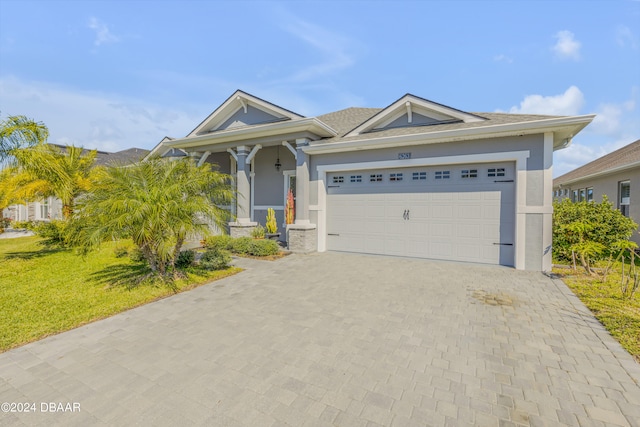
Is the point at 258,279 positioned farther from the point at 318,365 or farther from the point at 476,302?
the point at 476,302

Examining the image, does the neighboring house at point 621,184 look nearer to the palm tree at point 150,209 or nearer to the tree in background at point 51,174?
the palm tree at point 150,209

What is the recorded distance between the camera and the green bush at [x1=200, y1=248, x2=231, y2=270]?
7551 millimetres

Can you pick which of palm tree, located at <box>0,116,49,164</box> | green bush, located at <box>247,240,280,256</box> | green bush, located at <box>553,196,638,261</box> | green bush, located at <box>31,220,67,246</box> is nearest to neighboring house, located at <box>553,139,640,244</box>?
green bush, located at <box>553,196,638,261</box>

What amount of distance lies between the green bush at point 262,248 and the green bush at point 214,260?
5.35 ft

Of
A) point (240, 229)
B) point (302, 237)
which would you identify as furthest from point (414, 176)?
point (240, 229)

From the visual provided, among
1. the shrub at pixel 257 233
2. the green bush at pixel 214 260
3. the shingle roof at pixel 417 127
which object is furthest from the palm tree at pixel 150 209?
the shingle roof at pixel 417 127

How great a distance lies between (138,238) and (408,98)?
8482 millimetres

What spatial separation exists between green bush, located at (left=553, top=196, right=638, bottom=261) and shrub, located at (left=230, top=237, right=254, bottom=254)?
8923mm

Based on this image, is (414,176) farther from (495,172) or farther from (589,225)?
(589,225)

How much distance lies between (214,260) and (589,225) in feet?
30.5

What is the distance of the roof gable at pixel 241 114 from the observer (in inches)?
431

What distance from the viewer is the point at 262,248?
939 centimetres

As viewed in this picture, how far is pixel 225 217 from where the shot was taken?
22.7 feet

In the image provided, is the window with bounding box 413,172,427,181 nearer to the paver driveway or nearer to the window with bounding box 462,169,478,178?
the window with bounding box 462,169,478,178
